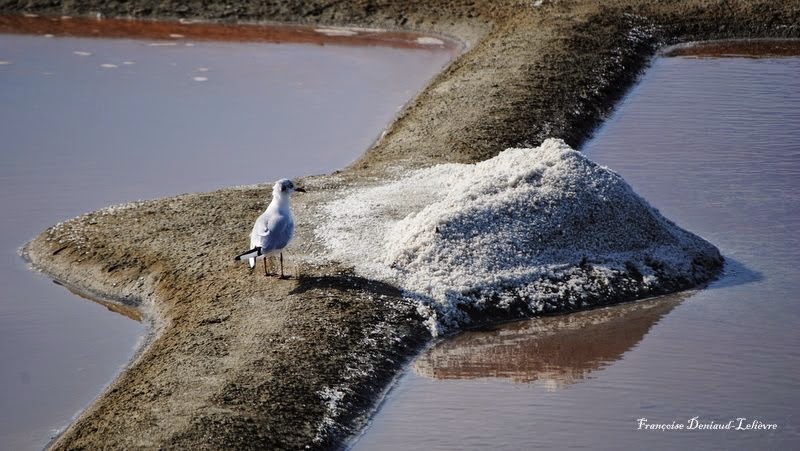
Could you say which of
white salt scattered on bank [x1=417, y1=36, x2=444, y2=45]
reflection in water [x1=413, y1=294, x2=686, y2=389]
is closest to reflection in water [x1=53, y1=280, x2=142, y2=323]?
reflection in water [x1=413, y1=294, x2=686, y2=389]

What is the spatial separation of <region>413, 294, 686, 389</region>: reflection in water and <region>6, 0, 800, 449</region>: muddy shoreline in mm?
321

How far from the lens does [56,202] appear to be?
11602mm

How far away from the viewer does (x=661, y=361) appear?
8.04 m

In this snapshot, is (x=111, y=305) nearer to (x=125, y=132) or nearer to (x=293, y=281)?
(x=293, y=281)

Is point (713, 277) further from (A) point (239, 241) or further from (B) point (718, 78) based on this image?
(B) point (718, 78)

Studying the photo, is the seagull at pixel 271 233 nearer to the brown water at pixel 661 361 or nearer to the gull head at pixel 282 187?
the gull head at pixel 282 187

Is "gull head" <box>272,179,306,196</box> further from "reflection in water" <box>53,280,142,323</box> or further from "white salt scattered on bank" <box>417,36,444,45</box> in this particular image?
"white salt scattered on bank" <box>417,36,444,45</box>

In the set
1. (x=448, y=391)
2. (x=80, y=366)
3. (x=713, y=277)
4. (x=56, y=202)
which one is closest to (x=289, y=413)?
(x=448, y=391)

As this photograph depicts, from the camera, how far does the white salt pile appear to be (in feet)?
29.0

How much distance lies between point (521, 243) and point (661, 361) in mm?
1675

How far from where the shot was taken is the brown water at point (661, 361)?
701cm

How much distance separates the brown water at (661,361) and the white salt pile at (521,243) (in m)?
0.25

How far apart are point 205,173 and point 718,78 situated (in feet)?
24.5

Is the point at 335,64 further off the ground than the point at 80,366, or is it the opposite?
the point at 335,64
